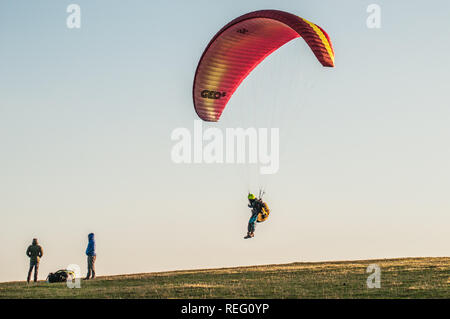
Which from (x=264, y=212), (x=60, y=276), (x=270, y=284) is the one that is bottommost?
(x=270, y=284)

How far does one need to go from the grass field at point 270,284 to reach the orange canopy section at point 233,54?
640 cm

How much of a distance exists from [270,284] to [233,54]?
8736 millimetres

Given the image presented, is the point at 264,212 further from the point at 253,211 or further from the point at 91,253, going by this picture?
the point at 91,253

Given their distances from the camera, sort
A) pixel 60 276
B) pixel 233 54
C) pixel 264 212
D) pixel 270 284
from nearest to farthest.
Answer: pixel 270 284 < pixel 264 212 < pixel 60 276 < pixel 233 54

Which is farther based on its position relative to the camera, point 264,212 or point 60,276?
point 60,276

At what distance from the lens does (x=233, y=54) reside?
93.7 feet

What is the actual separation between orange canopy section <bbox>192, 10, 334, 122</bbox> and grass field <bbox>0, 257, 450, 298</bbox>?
6.40 meters

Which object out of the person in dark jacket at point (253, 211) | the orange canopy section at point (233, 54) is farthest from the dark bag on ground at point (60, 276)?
the orange canopy section at point (233, 54)

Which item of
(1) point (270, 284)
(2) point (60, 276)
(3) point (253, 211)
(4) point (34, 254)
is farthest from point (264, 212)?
(4) point (34, 254)

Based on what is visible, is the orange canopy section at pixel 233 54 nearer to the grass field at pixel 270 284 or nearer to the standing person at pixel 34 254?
the grass field at pixel 270 284

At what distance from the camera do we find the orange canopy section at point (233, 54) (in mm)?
26844

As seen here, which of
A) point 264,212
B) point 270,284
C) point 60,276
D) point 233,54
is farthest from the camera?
point 233,54

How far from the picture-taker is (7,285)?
28000 mm

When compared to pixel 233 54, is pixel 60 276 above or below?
below
